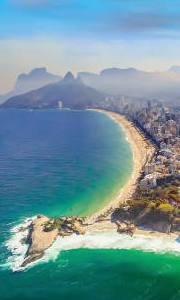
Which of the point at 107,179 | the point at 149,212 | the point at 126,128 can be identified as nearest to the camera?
the point at 149,212

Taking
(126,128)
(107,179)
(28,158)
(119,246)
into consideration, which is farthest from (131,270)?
(126,128)

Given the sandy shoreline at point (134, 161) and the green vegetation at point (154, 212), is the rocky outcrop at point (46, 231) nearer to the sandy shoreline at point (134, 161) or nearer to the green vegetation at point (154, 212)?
the sandy shoreline at point (134, 161)

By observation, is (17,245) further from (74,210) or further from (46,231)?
(74,210)

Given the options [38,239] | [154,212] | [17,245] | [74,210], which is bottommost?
[17,245]

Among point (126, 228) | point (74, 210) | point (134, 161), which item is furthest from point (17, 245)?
point (134, 161)

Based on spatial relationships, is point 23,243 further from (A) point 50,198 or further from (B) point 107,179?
(B) point 107,179

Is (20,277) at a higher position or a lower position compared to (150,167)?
lower
